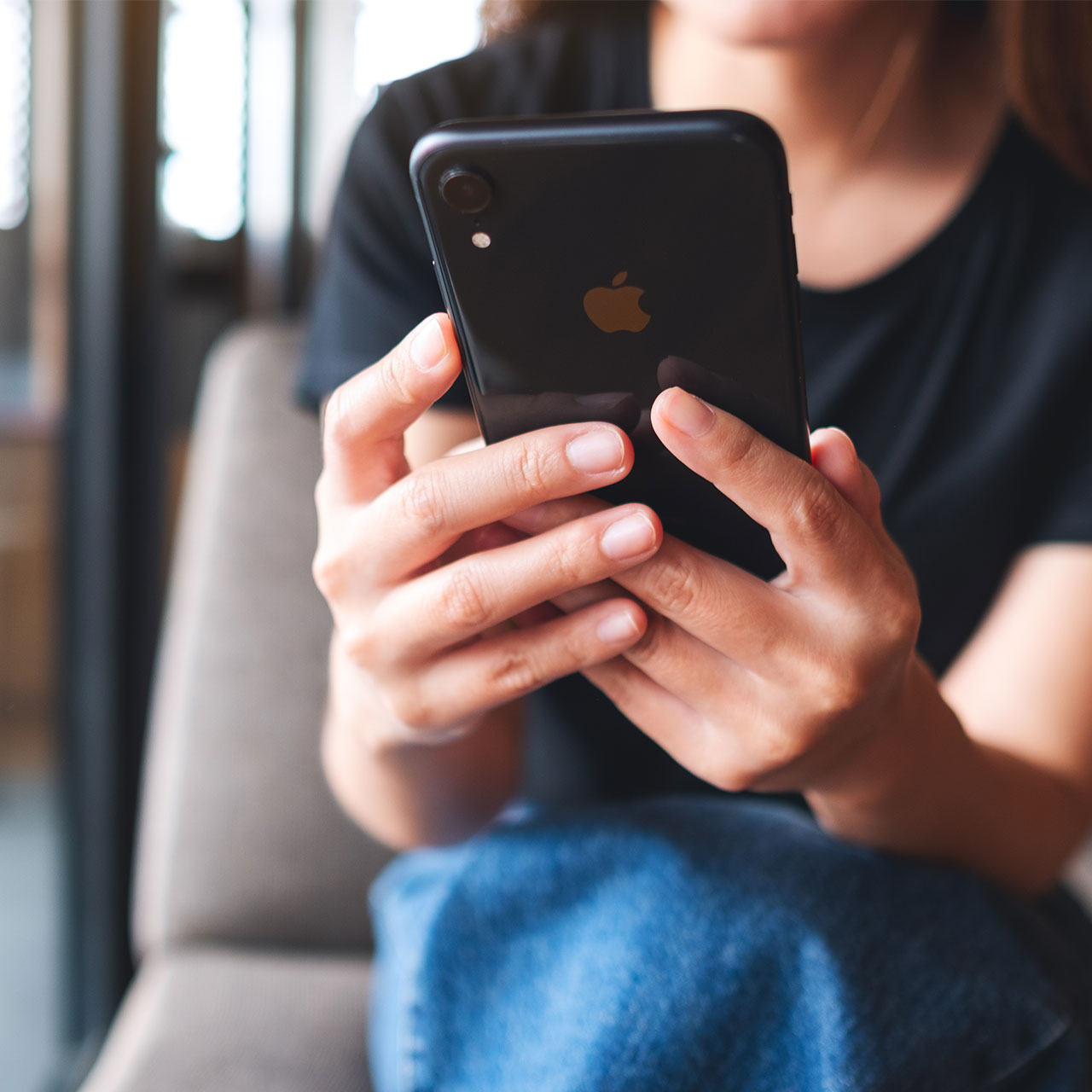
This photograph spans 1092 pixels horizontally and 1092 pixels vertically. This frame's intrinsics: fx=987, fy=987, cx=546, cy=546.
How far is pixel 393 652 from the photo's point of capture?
1.14ft

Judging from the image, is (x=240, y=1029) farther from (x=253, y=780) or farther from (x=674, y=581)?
(x=674, y=581)

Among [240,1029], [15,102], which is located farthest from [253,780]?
[15,102]

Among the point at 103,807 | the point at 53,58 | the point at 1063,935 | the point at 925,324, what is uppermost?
the point at 53,58

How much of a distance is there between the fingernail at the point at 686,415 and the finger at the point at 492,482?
22mm

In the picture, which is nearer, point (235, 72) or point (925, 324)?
point (925, 324)

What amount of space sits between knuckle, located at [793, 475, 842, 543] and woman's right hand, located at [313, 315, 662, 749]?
4 centimetres

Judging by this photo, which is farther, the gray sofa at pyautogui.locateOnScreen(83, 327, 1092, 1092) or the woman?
the gray sofa at pyautogui.locateOnScreen(83, 327, 1092, 1092)

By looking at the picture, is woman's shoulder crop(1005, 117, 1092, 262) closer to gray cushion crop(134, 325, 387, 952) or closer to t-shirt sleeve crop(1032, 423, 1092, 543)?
t-shirt sleeve crop(1032, 423, 1092, 543)

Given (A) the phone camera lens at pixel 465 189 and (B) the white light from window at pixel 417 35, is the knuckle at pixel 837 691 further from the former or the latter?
(B) the white light from window at pixel 417 35

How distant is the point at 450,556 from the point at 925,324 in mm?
297

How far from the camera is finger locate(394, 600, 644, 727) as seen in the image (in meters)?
0.33

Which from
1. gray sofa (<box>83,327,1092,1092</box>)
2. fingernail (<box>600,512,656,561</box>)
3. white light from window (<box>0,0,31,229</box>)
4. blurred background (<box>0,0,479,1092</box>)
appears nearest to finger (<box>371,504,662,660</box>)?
fingernail (<box>600,512,656,561</box>)

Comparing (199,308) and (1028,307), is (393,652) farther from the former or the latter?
(199,308)

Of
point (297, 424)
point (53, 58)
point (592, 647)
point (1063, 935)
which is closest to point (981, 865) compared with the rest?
point (1063, 935)
